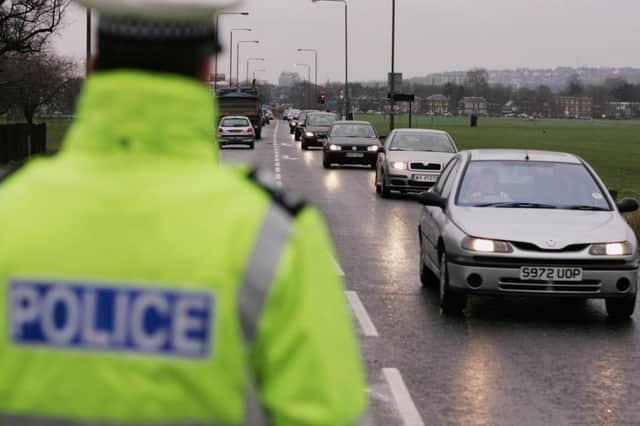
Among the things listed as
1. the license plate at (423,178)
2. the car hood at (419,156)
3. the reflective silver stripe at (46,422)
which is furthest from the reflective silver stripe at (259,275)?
the car hood at (419,156)

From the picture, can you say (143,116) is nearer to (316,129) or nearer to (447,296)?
(447,296)

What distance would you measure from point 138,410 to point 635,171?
41.3m

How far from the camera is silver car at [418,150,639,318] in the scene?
1082 centimetres

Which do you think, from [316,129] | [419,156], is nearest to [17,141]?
[316,129]

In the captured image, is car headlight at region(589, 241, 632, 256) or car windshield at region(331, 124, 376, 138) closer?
car headlight at region(589, 241, 632, 256)

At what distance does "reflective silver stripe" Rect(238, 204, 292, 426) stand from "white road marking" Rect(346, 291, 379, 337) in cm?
815

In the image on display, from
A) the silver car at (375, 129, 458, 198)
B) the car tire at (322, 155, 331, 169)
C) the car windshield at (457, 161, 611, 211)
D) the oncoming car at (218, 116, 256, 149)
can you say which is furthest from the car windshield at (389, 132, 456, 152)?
the oncoming car at (218, 116, 256, 149)

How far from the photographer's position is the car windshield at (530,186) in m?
12.0

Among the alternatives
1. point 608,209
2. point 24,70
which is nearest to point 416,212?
point 608,209

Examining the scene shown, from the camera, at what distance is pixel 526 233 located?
36.0 ft

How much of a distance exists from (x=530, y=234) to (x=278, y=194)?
8.86m

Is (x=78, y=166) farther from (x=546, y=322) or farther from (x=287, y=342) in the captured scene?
(x=546, y=322)

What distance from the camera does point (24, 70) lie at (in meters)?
51.8

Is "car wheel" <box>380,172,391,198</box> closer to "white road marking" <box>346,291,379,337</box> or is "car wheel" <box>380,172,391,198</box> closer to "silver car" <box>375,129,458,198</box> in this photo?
"silver car" <box>375,129,458,198</box>
